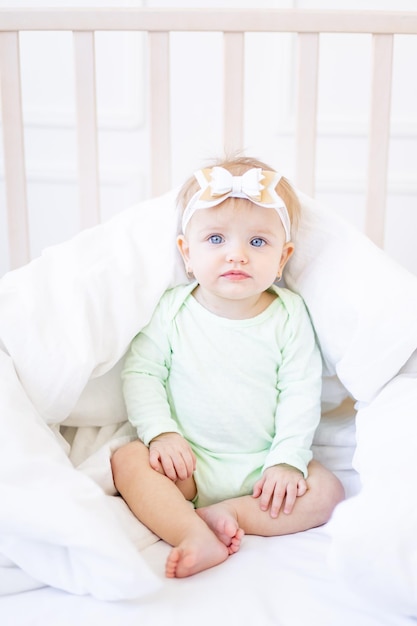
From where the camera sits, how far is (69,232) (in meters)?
2.24

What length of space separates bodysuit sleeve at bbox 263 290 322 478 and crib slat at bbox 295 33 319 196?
0.29 m

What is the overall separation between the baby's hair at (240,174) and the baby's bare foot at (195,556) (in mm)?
454

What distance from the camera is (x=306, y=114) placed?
128 cm

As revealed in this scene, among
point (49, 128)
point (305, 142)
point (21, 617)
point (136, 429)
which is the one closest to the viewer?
point (21, 617)

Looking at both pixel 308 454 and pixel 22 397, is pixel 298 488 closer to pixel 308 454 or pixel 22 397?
pixel 308 454

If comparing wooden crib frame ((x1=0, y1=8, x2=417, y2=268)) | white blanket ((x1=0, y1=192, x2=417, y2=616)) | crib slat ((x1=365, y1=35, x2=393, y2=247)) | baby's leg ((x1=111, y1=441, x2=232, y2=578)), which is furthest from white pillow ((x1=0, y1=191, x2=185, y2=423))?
crib slat ((x1=365, y1=35, x2=393, y2=247))

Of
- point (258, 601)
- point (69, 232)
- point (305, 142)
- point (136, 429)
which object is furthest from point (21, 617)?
point (69, 232)

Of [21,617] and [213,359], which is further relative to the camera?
[213,359]

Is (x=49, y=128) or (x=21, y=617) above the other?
(x=49, y=128)

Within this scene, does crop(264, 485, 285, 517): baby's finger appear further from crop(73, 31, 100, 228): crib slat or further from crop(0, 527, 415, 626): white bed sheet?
crop(73, 31, 100, 228): crib slat

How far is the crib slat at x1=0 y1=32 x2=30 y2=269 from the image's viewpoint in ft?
4.13

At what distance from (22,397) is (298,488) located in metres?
0.36

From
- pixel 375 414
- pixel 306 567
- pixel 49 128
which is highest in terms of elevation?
pixel 49 128

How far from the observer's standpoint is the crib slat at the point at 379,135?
1249 millimetres
